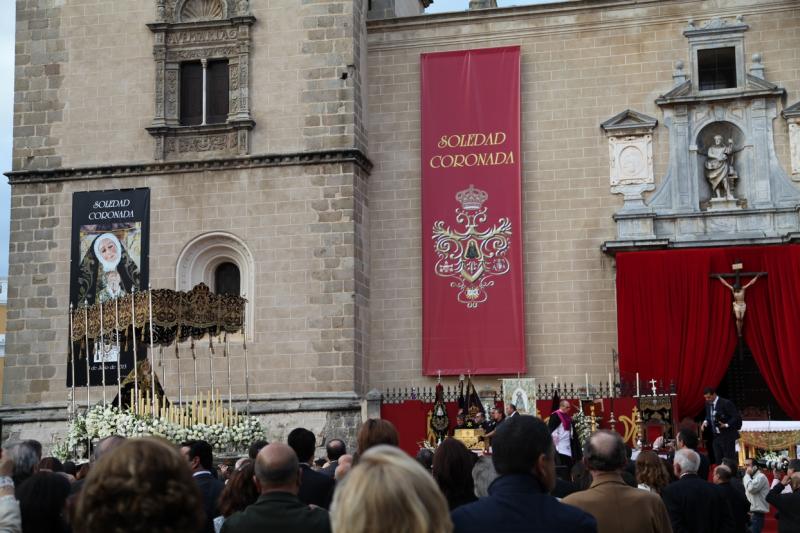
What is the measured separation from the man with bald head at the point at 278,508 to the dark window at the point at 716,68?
65.9 feet

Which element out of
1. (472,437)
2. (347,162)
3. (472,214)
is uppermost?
(347,162)

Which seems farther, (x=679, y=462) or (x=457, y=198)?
(x=457, y=198)

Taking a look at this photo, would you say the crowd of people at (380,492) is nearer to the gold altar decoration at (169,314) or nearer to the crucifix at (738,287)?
the gold altar decoration at (169,314)

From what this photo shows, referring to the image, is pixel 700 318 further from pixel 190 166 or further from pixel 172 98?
pixel 172 98

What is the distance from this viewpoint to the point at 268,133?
24812 millimetres

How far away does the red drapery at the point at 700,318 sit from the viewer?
2245 cm

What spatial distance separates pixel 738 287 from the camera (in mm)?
22703

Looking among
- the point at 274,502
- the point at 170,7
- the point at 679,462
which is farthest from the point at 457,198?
the point at 274,502

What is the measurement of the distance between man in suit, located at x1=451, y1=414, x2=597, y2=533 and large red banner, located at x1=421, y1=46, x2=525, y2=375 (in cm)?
1850

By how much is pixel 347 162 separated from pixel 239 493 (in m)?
17.0

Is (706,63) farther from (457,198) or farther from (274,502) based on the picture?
(274,502)

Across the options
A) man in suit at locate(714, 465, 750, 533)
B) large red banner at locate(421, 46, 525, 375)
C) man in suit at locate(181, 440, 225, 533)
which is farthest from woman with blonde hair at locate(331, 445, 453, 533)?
large red banner at locate(421, 46, 525, 375)

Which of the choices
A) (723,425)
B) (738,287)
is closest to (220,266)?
(738,287)

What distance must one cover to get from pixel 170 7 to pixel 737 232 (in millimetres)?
12538
